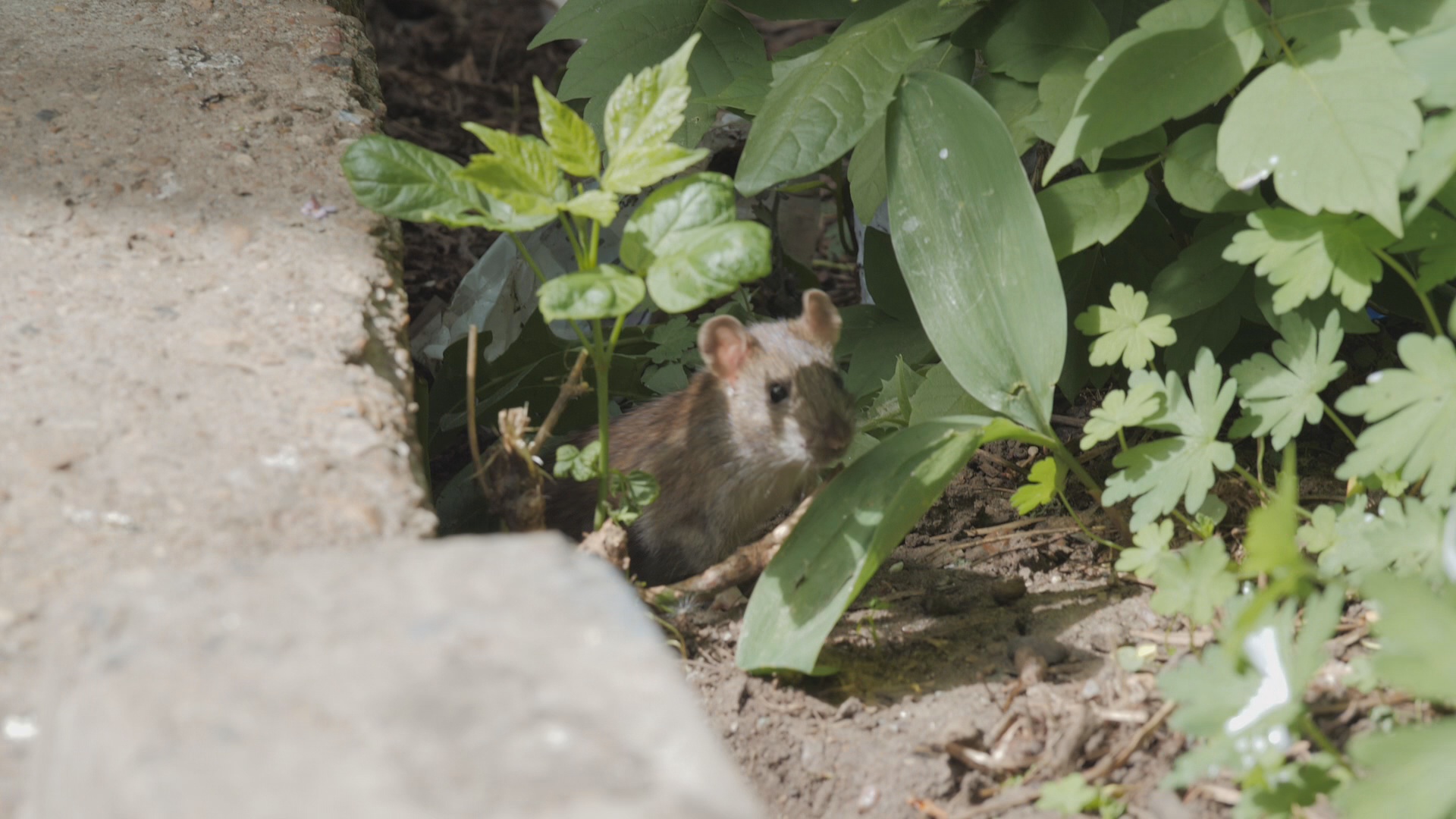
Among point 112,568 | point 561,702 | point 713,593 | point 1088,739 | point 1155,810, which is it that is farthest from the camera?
point 713,593

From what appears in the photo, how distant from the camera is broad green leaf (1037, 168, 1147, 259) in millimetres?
2262

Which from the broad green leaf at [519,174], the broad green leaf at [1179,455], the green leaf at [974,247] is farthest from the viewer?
the green leaf at [974,247]

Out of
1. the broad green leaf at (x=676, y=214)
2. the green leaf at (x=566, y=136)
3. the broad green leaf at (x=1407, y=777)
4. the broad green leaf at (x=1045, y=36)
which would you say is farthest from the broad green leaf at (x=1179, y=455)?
the green leaf at (x=566, y=136)

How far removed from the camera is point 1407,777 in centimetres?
128

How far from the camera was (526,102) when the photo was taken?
5094mm

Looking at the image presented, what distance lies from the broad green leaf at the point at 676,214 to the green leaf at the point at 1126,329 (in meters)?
0.81

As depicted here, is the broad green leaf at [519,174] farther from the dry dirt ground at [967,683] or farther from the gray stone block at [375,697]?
the dry dirt ground at [967,683]

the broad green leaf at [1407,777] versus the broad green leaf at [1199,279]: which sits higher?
the broad green leaf at [1407,777]

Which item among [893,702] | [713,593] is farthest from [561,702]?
[713,593]

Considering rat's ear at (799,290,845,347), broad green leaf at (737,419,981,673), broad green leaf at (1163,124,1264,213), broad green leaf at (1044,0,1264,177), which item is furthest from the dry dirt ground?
broad green leaf at (1044,0,1264,177)

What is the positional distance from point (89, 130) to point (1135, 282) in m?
2.20

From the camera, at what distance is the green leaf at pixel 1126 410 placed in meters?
2.14

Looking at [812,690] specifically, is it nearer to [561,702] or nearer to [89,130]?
[561,702]

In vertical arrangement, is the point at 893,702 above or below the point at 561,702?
below
